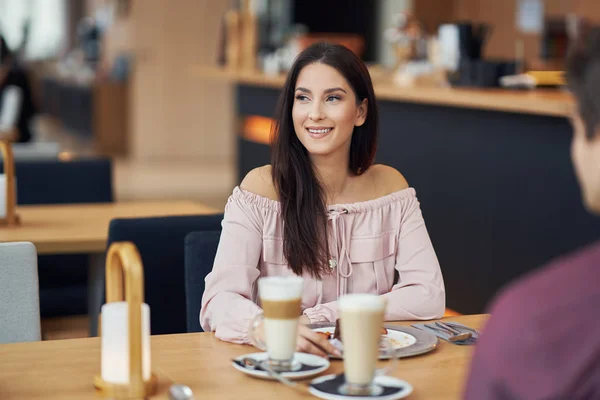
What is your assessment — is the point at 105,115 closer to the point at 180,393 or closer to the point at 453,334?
the point at 453,334

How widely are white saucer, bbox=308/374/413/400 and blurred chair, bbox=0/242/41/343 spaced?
0.80 meters

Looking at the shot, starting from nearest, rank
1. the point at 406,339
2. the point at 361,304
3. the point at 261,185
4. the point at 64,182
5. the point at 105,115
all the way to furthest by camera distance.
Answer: the point at 361,304, the point at 406,339, the point at 261,185, the point at 64,182, the point at 105,115

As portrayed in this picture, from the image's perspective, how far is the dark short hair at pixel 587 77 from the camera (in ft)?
2.98

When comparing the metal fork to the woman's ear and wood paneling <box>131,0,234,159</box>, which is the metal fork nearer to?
the woman's ear

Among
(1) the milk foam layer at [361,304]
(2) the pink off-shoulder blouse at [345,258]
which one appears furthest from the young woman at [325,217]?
(1) the milk foam layer at [361,304]

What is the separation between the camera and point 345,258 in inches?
82.8

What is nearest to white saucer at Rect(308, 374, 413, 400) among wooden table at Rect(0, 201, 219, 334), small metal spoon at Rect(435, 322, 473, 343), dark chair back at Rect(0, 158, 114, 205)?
small metal spoon at Rect(435, 322, 473, 343)

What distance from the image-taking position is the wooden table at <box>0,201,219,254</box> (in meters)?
2.99

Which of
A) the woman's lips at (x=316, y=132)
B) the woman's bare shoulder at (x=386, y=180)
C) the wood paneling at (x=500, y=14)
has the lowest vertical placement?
the woman's bare shoulder at (x=386, y=180)

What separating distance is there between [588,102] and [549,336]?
220 mm

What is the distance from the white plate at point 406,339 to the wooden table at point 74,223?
138 centimetres

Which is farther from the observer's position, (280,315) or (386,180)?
(386,180)

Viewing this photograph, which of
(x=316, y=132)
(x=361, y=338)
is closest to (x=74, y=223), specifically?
(x=316, y=132)

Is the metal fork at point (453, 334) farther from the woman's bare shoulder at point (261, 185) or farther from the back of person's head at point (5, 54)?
the back of person's head at point (5, 54)
